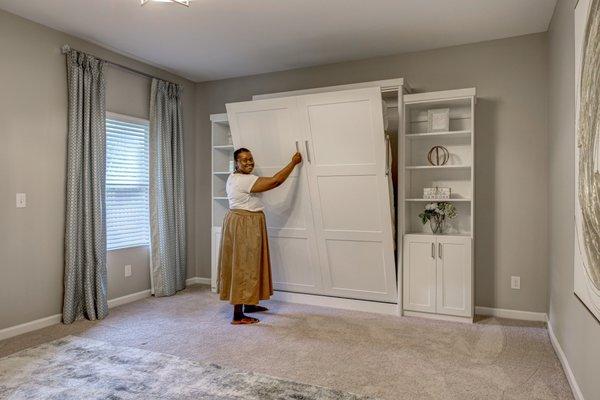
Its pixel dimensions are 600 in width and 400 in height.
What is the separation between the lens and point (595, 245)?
67.3 inches

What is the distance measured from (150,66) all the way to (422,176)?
312 centimetres

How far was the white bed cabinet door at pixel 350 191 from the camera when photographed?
11.6 ft

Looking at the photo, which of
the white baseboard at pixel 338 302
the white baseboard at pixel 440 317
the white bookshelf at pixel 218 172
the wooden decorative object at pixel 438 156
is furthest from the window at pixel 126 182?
the wooden decorative object at pixel 438 156

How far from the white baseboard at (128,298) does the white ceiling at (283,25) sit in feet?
8.12

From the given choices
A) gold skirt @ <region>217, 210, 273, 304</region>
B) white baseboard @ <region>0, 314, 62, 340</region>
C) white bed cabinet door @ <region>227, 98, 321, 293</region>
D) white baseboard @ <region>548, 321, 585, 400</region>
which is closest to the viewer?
white baseboard @ <region>548, 321, 585, 400</region>

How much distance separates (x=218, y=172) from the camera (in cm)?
474

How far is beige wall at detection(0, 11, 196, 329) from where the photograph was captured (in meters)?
3.23

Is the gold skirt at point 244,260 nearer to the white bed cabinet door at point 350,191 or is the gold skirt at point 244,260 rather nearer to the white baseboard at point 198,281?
the white bed cabinet door at point 350,191

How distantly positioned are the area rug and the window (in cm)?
147

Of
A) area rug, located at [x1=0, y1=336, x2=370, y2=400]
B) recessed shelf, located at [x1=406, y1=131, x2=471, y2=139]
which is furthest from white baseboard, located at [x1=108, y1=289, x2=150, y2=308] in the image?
recessed shelf, located at [x1=406, y1=131, x2=471, y2=139]

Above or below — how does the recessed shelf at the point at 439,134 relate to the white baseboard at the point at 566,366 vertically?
above

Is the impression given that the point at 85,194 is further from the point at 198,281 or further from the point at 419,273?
the point at 419,273

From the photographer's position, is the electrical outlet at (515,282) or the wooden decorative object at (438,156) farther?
the wooden decorative object at (438,156)

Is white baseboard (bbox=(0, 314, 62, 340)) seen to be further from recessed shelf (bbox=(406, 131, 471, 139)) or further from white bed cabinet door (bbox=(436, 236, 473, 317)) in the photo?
recessed shelf (bbox=(406, 131, 471, 139))
